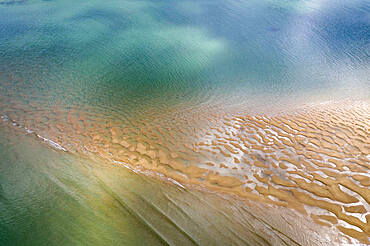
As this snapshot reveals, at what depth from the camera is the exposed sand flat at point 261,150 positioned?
5043mm

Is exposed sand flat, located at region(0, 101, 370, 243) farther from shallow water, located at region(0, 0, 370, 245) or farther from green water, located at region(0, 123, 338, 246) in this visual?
green water, located at region(0, 123, 338, 246)

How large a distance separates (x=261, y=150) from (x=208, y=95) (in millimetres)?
3190

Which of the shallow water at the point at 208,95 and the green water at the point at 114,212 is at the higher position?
the shallow water at the point at 208,95

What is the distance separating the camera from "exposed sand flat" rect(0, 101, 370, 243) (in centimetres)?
504

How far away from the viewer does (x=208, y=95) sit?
28.4 ft

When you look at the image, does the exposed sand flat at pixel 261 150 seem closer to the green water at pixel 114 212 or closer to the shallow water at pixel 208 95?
the shallow water at pixel 208 95

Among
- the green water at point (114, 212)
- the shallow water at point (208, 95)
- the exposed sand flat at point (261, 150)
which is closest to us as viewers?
the green water at point (114, 212)

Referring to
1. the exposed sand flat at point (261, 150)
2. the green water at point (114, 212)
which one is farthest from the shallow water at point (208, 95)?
the green water at point (114, 212)

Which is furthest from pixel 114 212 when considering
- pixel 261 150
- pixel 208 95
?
pixel 208 95

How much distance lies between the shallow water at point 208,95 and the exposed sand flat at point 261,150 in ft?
0.09

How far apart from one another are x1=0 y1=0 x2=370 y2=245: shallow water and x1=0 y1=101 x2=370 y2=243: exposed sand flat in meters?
0.03

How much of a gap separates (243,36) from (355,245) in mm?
10863

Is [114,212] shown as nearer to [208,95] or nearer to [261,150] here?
[261,150]

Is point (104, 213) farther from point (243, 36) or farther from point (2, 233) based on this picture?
point (243, 36)
